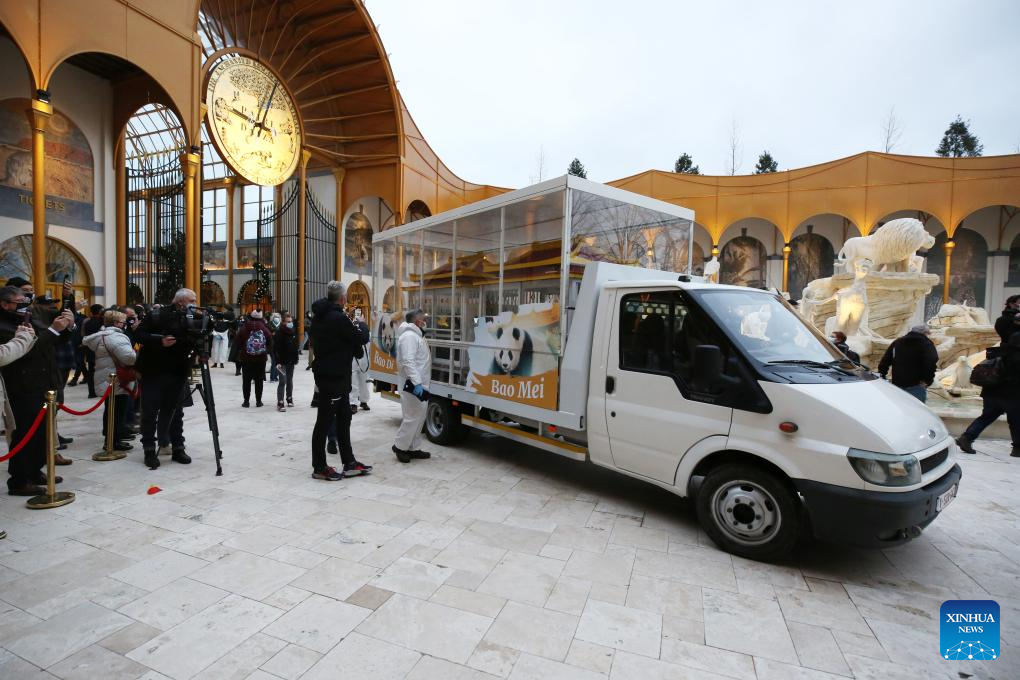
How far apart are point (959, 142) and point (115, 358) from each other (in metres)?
49.8

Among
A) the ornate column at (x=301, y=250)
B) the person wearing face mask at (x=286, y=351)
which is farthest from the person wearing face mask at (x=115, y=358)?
the ornate column at (x=301, y=250)

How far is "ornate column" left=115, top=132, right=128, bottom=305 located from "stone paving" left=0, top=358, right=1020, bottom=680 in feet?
36.7

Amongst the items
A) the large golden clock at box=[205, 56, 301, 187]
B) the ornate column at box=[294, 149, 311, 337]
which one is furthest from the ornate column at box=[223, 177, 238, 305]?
the large golden clock at box=[205, 56, 301, 187]

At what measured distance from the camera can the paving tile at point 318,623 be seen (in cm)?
252

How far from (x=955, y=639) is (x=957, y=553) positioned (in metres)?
1.48

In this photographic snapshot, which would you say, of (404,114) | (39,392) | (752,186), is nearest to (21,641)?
(39,392)

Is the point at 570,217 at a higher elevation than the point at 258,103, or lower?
lower

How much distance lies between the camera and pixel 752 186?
78.6 ft

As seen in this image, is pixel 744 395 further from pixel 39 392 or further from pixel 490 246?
pixel 39 392

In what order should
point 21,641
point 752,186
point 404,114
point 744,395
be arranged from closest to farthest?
point 21,641 → point 744,395 → point 404,114 → point 752,186

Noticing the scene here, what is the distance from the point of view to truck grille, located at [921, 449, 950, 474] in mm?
3193

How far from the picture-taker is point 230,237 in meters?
25.8

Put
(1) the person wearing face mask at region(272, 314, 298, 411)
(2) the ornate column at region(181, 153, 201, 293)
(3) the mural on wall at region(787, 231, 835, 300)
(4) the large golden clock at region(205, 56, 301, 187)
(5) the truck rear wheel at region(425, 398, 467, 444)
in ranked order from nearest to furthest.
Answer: (5) the truck rear wheel at region(425, 398, 467, 444) → (1) the person wearing face mask at region(272, 314, 298, 411) → (2) the ornate column at region(181, 153, 201, 293) → (4) the large golden clock at region(205, 56, 301, 187) → (3) the mural on wall at region(787, 231, 835, 300)

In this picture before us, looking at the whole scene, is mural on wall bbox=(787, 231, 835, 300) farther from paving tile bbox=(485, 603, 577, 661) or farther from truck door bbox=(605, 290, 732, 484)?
paving tile bbox=(485, 603, 577, 661)
